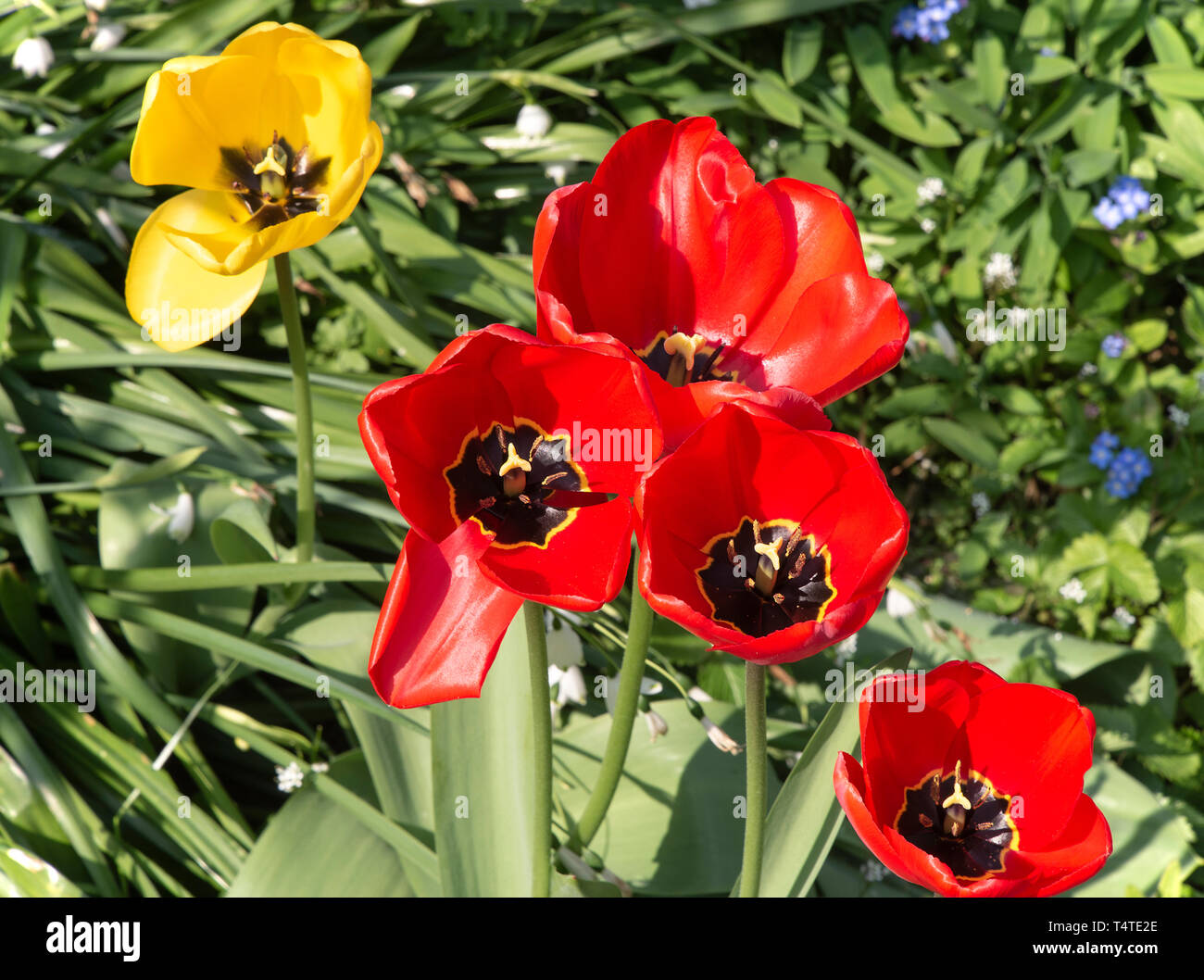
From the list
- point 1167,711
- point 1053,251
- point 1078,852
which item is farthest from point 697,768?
point 1053,251

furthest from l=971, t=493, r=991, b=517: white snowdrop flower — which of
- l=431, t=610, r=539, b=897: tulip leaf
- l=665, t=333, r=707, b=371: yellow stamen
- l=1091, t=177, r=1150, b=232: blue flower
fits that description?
l=665, t=333, r=707, b=371: yellow stamen

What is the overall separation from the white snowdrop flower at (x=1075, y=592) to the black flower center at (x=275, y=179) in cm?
170

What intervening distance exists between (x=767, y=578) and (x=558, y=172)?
160 centimetres

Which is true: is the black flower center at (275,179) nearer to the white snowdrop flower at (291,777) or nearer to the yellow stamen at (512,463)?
the yellow stamen at (512,463)

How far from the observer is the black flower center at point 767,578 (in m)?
0.85

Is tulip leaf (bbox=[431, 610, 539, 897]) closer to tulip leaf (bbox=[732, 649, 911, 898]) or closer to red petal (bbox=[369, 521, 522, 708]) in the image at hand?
tulip leaf (bbox=[732, 649, 911, 898])

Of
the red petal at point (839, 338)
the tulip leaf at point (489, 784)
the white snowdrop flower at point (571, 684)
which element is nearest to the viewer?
the red petal at point (839, 338)

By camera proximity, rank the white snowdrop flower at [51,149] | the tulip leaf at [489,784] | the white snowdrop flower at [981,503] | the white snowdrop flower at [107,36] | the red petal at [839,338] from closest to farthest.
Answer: the red petal at [839,338] < the tulip leaf at [489,784] < the white snowdrop flower at [51,149] < the white snowdrop flower at [107,36] < the white snowdrop flower at [981,503]

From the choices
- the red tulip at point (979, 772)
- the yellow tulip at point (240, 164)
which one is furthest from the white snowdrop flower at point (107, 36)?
the red tulip at point (979, 772)

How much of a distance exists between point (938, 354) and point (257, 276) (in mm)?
1734

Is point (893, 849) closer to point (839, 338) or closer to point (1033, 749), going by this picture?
point (1033, 749)

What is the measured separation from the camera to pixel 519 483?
878mm

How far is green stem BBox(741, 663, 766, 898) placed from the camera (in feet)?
2.61

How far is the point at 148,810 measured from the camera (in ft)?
5.18
